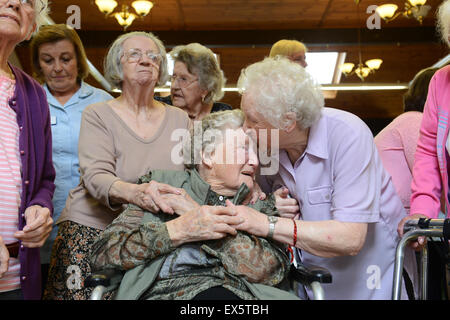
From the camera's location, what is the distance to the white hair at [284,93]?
5.54 feet

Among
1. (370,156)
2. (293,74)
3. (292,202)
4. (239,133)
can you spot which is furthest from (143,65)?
(370,156)

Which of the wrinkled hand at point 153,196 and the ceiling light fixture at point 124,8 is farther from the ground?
the ceiling light fixture at point 124,8

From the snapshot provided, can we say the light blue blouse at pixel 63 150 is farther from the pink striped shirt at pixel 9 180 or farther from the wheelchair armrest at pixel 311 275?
the wheelchair armrest at pixel 311 275

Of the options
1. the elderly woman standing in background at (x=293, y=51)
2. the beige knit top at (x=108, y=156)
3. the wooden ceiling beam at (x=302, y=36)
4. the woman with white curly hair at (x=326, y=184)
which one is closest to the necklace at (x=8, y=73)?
the beige knit top at (x=108, y=156)

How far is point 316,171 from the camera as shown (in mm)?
1786

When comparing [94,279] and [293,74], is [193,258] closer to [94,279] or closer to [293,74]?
[94,279]

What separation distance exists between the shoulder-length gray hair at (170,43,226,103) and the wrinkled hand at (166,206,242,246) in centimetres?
127

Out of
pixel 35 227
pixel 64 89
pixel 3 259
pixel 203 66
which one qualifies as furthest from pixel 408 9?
pixel 3 259

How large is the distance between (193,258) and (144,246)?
18 centimetres

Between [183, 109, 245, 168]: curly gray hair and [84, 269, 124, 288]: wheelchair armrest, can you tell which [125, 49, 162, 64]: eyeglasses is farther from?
[84, 269, 124, 288]: wheelchair armrest

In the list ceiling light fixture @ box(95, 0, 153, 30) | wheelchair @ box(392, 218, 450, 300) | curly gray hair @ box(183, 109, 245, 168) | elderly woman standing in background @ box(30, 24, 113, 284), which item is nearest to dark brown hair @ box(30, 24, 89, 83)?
elderly woman standing in background @ box(30, 24, 113, 284)

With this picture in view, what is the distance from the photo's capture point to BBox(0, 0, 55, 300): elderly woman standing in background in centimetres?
158

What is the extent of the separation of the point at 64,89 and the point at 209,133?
1114 mm

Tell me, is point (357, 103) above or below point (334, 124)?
above
